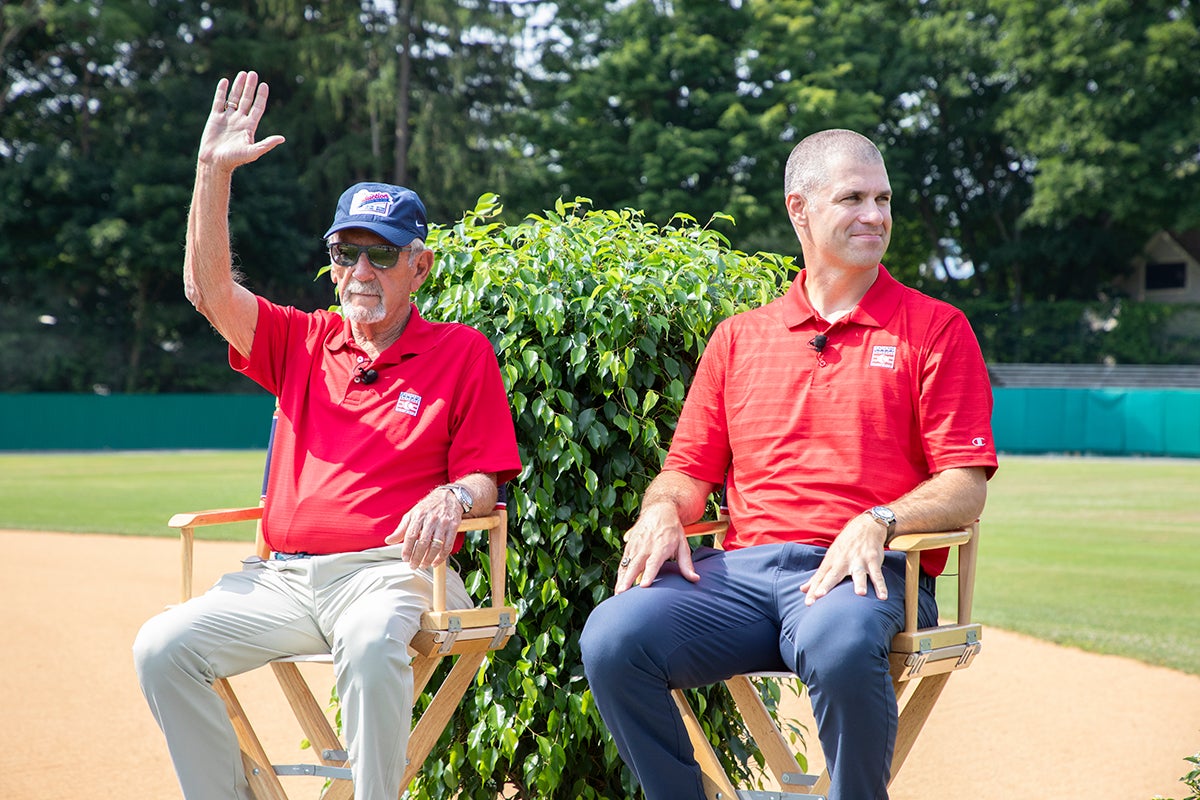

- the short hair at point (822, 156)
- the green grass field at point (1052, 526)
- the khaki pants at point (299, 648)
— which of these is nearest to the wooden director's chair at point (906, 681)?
the khaki pants at point (299, 648)

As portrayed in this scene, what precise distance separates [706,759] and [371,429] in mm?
1275

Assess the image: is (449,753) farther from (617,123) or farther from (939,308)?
(617,123)

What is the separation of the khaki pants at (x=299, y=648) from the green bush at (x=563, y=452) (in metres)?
0.40

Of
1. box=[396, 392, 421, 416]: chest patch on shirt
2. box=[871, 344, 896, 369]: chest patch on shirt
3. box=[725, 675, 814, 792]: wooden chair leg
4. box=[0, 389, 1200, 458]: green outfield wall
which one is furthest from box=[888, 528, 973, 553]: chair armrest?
box=[0, 389, 1200, 458]: green outfield wall

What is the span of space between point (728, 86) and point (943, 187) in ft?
38.6

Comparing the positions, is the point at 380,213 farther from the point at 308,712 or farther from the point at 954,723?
the point at 954,723

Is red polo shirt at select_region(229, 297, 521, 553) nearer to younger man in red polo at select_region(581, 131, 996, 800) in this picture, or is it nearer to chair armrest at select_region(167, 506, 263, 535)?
chair armrest at select_region(167, 506, 263, 535)

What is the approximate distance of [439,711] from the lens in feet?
11.1

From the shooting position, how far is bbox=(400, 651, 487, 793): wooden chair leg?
335cm

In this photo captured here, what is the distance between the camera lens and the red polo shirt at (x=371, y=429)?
352 cm

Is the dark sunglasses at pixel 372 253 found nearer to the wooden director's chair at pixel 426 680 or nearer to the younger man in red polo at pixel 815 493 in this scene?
the wooden director's chair at pixel 426 680

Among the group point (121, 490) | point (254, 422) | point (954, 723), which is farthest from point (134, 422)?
point (954, 723)

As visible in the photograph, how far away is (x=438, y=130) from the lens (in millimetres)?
37312

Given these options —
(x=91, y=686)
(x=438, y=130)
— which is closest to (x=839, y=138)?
(x=91, y=686)
